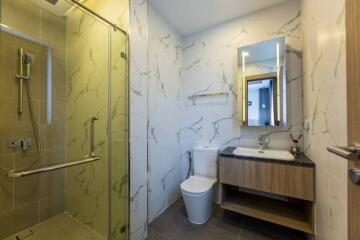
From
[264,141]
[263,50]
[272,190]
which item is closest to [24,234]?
[272,190]

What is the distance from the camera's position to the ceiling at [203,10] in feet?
6.21

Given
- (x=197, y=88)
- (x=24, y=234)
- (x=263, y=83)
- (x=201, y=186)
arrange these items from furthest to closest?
(x=197, y=88), (x=263, y=83), (x=201, y=186), (x=24, y=234)

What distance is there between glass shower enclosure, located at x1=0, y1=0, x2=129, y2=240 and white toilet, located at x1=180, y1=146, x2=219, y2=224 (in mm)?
686

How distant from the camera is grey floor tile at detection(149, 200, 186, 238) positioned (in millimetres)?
1740

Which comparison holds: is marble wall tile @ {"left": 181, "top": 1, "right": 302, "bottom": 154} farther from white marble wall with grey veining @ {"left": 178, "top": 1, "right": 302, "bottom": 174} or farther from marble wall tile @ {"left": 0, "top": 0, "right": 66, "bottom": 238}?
marble wall tile @ {"left": 0, "top": 0, "right": 66, "bottom": 238}

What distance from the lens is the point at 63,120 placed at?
195 cm

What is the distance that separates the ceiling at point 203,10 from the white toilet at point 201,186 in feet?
5.82

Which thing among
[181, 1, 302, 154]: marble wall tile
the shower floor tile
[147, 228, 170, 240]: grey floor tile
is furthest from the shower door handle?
[181, 1, 302, 154]: marble wall tile

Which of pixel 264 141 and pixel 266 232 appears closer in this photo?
pixel 266 232

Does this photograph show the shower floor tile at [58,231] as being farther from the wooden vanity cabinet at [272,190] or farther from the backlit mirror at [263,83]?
the backlit mirror at [263,83]

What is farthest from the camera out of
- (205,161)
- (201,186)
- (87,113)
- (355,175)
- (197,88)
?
(197,88)

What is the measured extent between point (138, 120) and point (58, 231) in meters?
1.46

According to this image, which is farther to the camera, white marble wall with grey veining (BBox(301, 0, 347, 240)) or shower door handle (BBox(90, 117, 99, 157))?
shower door handle (BBox(90, 117, 99, 157))

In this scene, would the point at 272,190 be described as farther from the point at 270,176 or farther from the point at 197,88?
the point at 197,88
